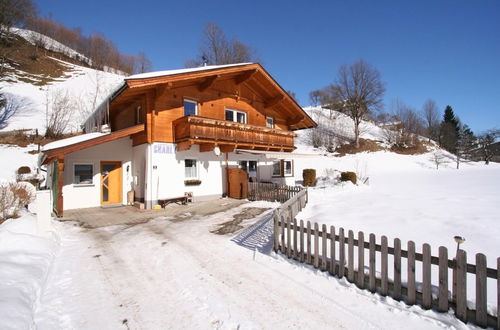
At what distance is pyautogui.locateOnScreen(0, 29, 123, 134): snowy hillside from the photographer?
32231 millimetres

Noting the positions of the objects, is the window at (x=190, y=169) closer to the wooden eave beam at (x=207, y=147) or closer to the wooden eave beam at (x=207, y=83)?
the wooden eave beam at (x=207, y=147)

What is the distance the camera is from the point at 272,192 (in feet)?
49.2

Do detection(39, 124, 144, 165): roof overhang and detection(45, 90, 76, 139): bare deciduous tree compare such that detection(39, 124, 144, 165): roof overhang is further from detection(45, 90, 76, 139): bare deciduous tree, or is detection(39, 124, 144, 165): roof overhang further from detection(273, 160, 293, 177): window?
detection(45, 90, 76, 139): bare deciduous tree

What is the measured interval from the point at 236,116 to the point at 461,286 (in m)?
16.4

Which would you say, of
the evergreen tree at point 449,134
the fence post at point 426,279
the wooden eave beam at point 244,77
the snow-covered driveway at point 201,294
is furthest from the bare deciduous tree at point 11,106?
the evergreen tree at point 449,134

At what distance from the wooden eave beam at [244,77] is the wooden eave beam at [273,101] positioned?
303 cm

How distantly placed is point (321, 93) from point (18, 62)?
68.2 meters

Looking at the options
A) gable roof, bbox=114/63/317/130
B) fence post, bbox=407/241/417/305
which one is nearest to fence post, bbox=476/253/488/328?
fence post, bbox=407/241/417/305

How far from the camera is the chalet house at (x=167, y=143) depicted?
1364cm

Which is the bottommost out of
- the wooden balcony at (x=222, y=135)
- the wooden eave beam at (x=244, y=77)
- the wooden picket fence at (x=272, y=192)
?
the wooden picket fence at (x=272, y=192)

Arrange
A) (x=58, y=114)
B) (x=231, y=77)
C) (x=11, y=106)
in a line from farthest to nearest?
1. (x=11, y=106)
2. (x=58, y=114)
3. (x=231, y=77)

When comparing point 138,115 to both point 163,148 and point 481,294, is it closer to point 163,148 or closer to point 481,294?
point 163,148

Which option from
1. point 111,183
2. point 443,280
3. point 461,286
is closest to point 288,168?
point 111,183

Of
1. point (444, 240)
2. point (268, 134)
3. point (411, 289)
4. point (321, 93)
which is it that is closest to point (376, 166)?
point (268, 134)
